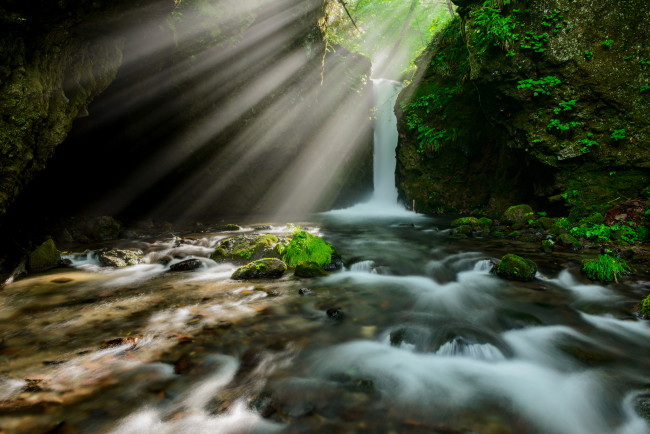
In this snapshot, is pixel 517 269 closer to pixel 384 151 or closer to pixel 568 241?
pixel 568 241

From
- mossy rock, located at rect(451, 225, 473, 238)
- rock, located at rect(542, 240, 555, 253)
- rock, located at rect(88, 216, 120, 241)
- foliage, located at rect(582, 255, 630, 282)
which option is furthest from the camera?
rock, located at rect(88, 216, 120, 241)

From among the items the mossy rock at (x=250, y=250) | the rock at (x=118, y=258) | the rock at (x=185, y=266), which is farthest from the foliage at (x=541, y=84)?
the rock at (x=118, y=258)

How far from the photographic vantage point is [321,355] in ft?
9.20

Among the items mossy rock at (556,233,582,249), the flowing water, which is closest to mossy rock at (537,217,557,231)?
mossy rock at (556,233,582,249)

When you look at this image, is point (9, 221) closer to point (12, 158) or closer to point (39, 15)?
point (12, 158)

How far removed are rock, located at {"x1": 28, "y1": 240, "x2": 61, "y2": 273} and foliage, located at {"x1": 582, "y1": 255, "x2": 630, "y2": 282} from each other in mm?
9492

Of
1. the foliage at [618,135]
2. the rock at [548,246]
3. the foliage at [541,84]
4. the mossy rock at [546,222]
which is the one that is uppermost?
the foliage at [541,84]

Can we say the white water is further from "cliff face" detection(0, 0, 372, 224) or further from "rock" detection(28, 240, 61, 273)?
"rock" detection(28, 240, 61, 273)

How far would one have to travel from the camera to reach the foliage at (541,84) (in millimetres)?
7891

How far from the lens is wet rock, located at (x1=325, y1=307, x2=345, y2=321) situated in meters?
3.58

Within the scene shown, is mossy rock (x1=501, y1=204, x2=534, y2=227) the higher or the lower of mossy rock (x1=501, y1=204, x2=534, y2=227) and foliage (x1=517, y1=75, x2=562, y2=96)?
the lower

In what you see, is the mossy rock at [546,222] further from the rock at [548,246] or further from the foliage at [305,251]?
the foliage at [305,251]

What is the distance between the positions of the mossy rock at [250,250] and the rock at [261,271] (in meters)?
0.77

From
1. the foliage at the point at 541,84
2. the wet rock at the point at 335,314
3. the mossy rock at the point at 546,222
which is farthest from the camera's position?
the foliage at the point at 541,84
